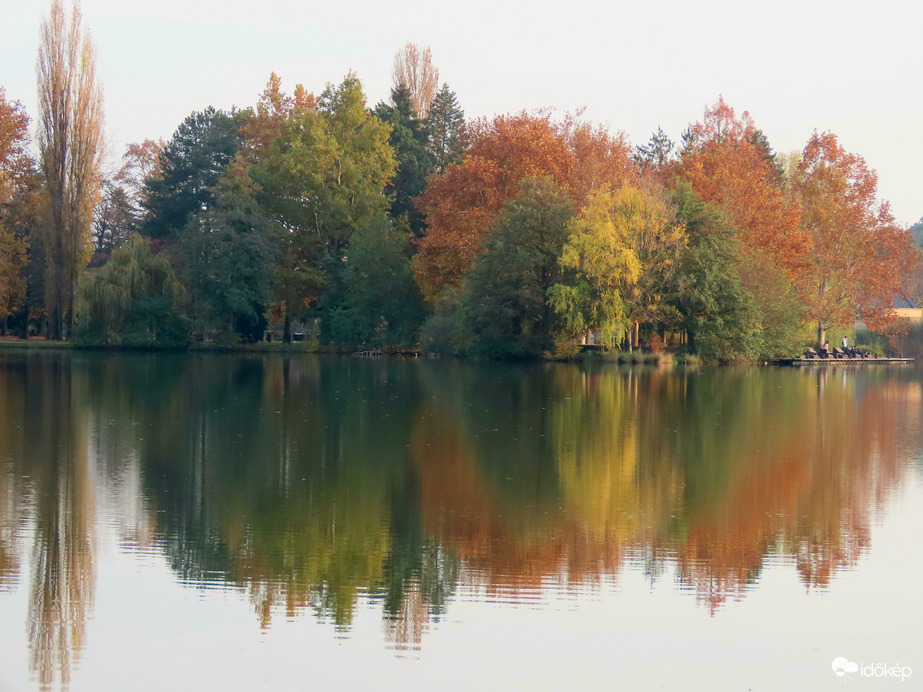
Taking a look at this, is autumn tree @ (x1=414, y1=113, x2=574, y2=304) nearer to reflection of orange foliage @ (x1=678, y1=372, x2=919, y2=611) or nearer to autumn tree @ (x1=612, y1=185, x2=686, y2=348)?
autumn tree @ (x1=612, y1=185, x2=686, y2=348)

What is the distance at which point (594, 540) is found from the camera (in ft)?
31.3

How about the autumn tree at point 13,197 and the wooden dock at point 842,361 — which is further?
the autumn tree at point 13,197

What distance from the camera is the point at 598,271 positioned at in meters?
43.3

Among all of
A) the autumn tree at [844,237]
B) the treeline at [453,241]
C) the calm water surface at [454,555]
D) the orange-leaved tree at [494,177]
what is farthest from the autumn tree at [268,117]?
the calm water surface at [454,555]

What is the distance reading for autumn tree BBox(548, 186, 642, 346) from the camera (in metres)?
43.4

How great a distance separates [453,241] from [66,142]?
64.4 ft

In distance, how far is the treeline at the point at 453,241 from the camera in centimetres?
4484

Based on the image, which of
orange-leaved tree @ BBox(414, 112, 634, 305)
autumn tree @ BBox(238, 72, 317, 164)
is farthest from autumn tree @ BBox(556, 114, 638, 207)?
autumn tree @ BBox(238, 72, 317, 164)

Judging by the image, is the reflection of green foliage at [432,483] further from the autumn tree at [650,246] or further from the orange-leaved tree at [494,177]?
the orange-leaved tree at [494,177]

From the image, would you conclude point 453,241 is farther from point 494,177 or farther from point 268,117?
point 268,117

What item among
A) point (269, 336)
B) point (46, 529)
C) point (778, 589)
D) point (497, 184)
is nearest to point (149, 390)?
point (46, 529)

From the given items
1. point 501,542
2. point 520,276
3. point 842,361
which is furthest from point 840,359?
point 501,542
